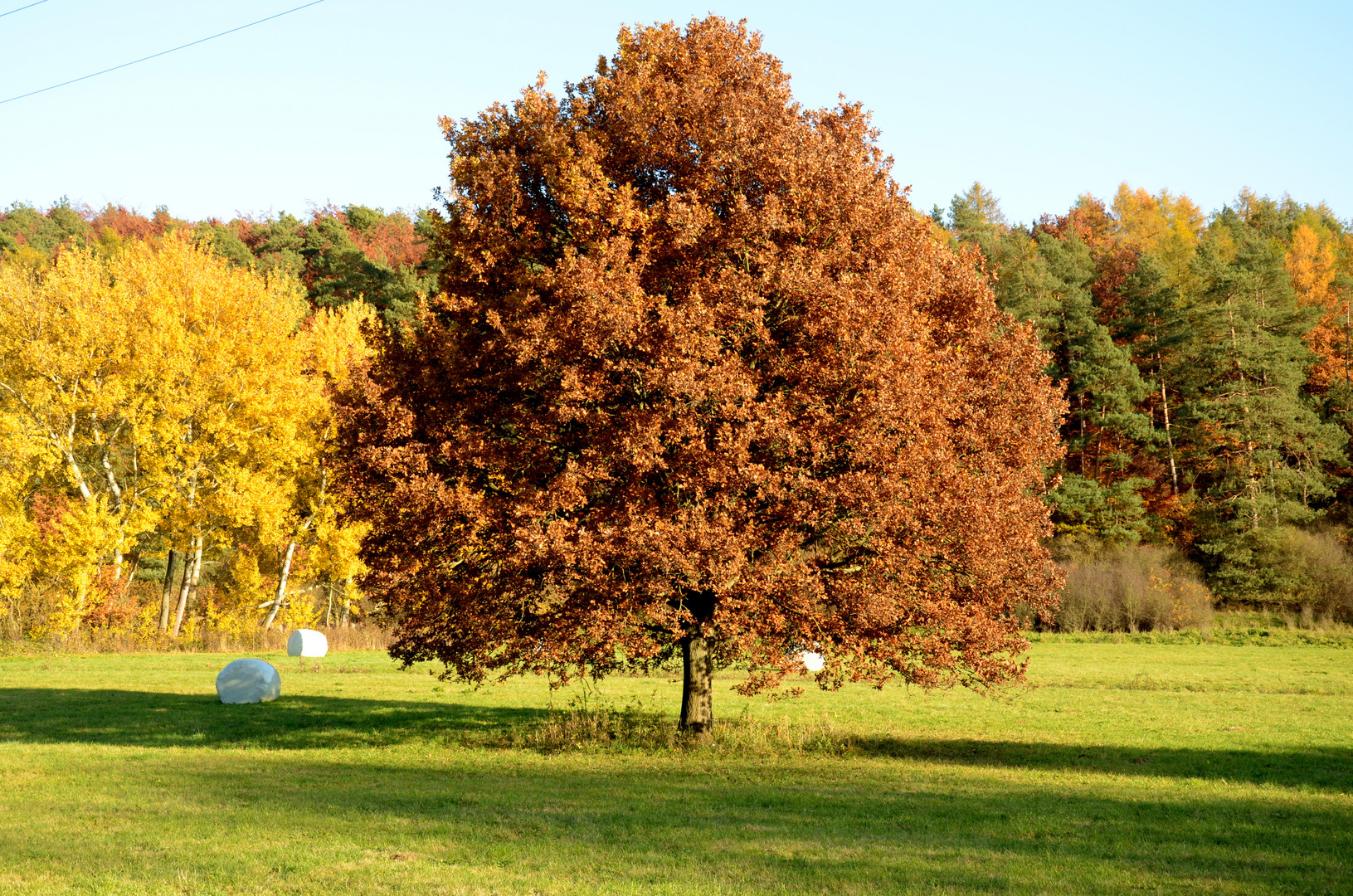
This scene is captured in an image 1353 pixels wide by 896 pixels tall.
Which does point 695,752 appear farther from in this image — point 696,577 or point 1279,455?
point 1279,455

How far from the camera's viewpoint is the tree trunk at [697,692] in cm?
1695

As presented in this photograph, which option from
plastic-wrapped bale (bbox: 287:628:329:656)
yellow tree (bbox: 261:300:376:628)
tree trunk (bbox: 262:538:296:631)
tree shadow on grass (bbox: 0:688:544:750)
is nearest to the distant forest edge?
yellow tree (bbox: 261:300:376:628)

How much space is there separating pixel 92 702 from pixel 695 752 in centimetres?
1424

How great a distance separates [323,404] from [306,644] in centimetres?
957

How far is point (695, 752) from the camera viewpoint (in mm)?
15961

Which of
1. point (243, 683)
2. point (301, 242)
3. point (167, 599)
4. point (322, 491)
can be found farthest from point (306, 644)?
point (301, 242)

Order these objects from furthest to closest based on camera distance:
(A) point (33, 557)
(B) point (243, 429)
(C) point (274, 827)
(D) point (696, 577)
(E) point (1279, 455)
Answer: (E) point (1279, 455), (B) point (243, 429), (A) point (33, 557), (D) point (696, 577), (C) point (274, 827)

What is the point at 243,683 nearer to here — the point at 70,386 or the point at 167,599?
the point at 167,599

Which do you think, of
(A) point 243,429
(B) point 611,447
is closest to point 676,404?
(B) point 611,447

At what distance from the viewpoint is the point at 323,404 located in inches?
1570

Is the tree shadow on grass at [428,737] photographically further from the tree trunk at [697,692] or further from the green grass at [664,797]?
the tree trunk at [697,692]

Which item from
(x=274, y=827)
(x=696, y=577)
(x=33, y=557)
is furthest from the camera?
(x=33, y=557)

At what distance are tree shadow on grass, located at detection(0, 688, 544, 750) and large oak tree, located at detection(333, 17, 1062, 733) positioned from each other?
3.81 m

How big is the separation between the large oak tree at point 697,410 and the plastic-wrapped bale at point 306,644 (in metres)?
21.1
